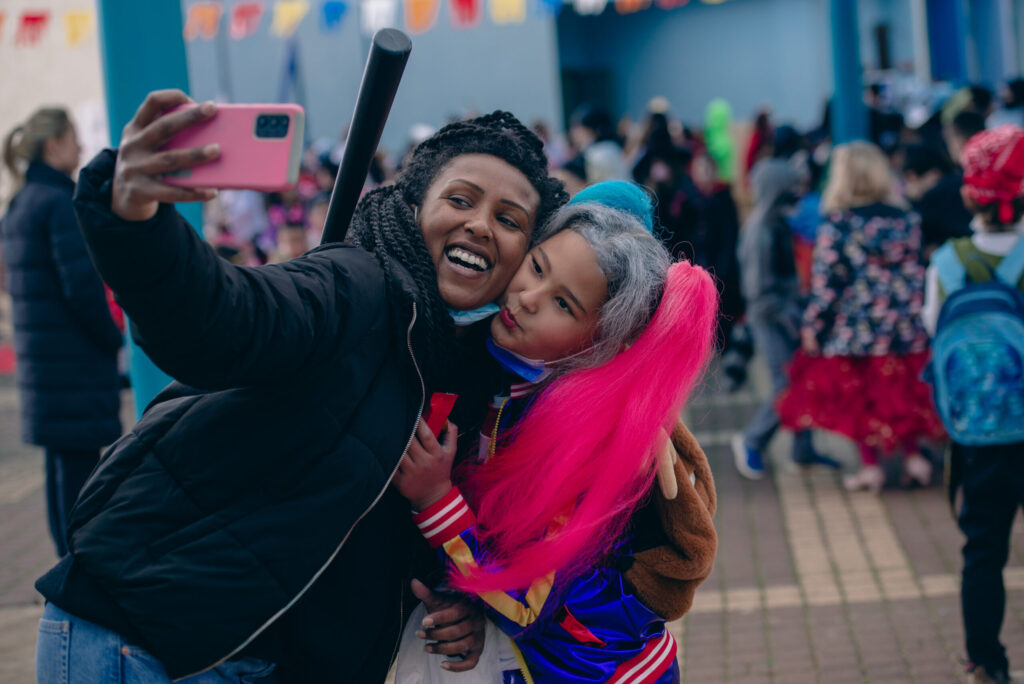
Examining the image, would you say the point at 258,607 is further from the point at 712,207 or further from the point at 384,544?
the point at 712,207

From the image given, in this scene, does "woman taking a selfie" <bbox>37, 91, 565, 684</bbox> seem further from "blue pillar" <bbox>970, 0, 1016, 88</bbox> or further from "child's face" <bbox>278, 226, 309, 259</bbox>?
"blue pillar" <bbox>970, 0, 1016, 88</bbox>

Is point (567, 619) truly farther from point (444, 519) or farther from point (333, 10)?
point (333, 10)

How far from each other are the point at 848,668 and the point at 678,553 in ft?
6.32

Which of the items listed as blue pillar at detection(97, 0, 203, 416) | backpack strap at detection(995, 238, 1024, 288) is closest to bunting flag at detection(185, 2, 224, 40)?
blue pillar at detection(97, 0, 203, 416)

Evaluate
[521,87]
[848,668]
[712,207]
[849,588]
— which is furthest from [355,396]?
[521,87]

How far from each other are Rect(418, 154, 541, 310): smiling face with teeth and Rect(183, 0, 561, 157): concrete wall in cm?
1771

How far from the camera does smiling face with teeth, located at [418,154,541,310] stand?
205cm

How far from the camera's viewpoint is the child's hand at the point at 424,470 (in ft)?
6.28

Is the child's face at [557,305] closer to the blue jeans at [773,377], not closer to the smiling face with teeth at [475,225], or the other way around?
the smiling face with teeth at [475,225]

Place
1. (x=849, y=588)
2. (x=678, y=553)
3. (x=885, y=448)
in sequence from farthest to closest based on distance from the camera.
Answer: (x=885, y=448) < (x=849, y=588) < (x=678, y=553)

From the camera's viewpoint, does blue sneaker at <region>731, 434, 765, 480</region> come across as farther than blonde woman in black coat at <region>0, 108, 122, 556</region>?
Yes

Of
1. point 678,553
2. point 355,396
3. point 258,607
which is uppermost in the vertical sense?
point 355,396

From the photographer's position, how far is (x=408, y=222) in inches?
76.8

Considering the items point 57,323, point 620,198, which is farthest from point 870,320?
point 57,323
